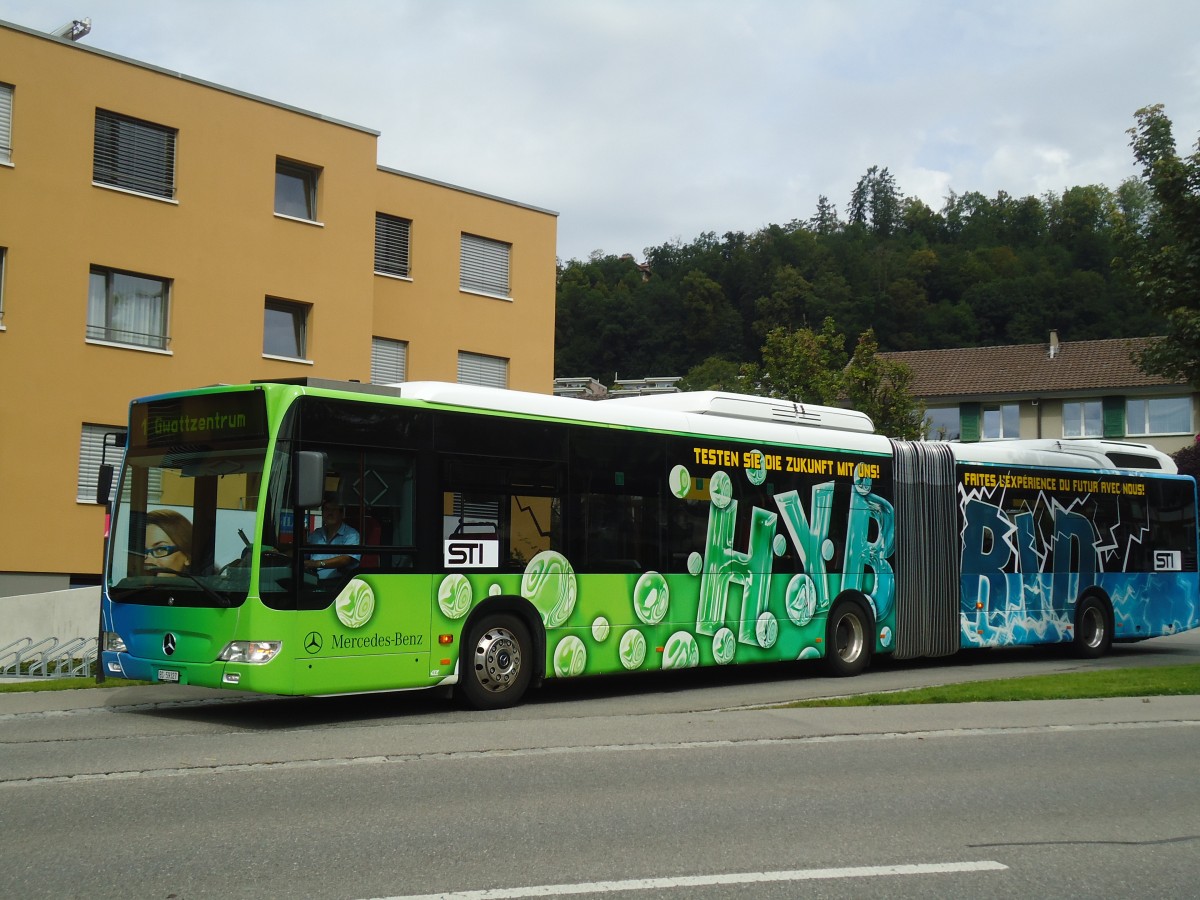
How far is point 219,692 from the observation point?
45.9 ft

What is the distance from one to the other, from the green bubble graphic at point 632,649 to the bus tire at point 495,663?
125 centimetres

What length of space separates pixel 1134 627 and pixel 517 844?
16.9 meters

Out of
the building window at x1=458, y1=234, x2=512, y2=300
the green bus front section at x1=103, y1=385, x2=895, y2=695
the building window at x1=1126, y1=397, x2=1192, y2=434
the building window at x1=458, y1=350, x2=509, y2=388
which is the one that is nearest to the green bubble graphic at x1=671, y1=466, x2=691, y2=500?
the green bus front section at x1=103, y1=385, x2=895, y2=695

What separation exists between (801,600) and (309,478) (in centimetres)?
741

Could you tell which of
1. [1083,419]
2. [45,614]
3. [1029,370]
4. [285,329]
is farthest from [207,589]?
[1029,370]

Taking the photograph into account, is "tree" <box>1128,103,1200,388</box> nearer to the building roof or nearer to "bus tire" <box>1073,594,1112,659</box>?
"bus tire" <box>1073,594,1112,659</box>

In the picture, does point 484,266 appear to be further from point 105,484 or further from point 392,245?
point 105,484

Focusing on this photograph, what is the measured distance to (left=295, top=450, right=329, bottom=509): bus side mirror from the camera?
10578mm

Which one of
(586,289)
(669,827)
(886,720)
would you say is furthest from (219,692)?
(586,289)

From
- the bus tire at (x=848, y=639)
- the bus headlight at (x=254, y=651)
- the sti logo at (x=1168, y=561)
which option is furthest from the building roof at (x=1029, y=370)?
the bus headlight at (x=254, y=651)

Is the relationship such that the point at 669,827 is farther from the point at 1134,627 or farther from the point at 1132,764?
the point at 1134,627

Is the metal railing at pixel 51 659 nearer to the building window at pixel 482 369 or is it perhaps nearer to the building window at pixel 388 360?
the building window at pixel 388 360

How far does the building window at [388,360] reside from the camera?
96.7ft

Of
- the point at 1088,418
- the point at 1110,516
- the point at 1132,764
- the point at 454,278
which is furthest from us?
the point at 1088,418
